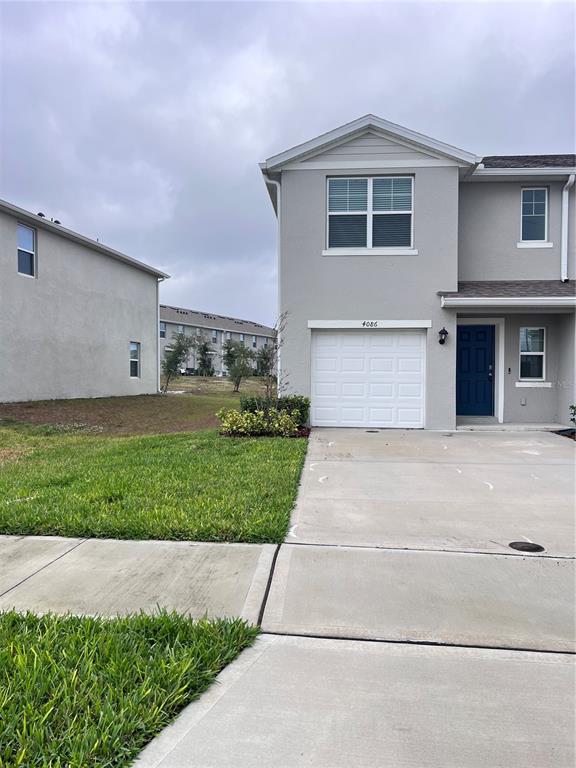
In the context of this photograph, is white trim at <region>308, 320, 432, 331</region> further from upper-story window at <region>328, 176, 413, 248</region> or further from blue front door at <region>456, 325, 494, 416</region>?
upper-story window at <region>328, 176, 413, 248</region>

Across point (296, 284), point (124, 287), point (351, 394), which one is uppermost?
point (124, 287)

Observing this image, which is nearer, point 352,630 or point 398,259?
point 352,630

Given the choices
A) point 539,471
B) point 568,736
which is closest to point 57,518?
point 568,736

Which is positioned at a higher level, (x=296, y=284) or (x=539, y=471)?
(x=296, y=284)

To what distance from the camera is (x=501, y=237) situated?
39.8 ft

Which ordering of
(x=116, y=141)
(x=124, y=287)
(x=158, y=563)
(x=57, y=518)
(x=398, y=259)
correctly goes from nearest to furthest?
(x=158, y=563) → (x=57, y=518) → (x=398, y=259) → (x=116, y=141) → (x=124, y=287)

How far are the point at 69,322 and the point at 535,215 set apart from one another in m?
15.7

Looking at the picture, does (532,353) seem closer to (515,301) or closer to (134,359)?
(515,301)

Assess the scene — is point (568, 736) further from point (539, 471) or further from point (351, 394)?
point (351, 394)

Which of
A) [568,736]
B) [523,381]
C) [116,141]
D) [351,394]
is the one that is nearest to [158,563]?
[568,736]

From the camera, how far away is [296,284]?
38.0 ft

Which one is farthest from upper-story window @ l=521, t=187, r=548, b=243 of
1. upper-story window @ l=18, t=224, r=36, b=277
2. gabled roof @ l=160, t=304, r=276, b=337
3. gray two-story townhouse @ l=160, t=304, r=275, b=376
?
gabled roof @ l=160, t=304, r=276, b=337

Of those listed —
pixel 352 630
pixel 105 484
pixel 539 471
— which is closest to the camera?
pixel 352 630

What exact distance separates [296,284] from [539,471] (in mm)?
6666
